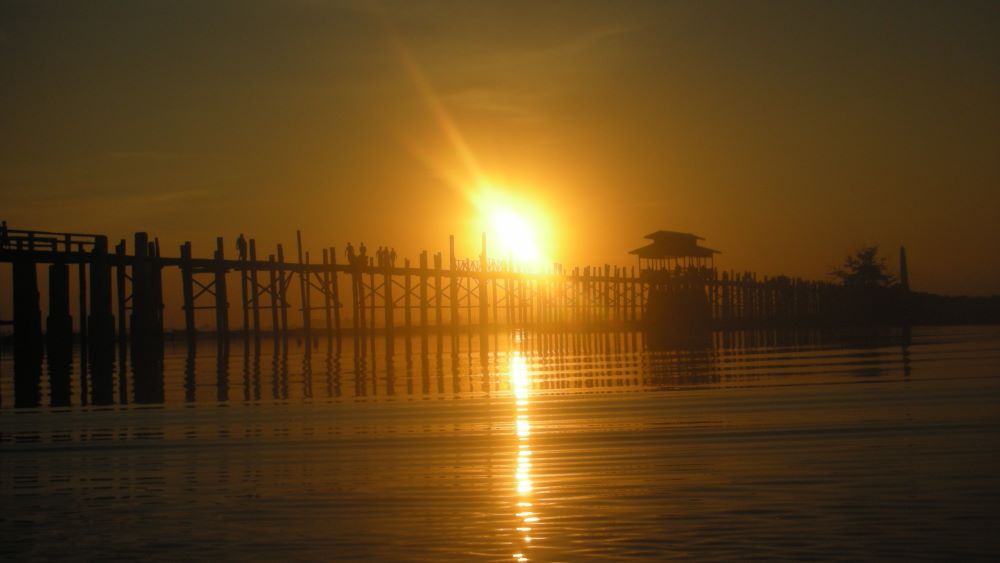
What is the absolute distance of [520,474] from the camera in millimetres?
6012

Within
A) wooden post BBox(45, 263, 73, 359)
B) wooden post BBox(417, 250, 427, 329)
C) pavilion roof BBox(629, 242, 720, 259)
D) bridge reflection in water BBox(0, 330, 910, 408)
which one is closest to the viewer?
bridge reflection in water BBox(0, 330, 910, 408)

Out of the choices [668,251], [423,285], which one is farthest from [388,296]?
[668,251]

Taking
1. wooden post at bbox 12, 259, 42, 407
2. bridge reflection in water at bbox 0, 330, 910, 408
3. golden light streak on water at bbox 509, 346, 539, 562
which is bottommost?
golden light streak on water at bbox 509, 346, 539, 562

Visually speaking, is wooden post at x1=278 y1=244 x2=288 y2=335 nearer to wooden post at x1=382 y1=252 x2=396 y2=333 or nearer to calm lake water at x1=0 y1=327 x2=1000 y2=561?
wooden post at x1=382 y1=252 x2=396 y2=333

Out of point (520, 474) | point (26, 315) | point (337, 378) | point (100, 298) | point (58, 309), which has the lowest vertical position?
point (520, 474)

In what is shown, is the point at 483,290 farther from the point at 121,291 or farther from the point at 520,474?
the point at 520,474

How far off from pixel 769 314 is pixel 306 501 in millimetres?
65500

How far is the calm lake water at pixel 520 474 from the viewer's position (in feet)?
14.2

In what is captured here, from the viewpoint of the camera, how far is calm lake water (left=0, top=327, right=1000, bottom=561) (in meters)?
4.33

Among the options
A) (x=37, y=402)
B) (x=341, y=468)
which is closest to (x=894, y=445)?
(x=341, y=468)

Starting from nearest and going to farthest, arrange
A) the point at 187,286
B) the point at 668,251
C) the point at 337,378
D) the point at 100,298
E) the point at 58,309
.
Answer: the point at 337,378, the point at 58,309, the point at 100,298, the point at 187,286, the point at 668,251

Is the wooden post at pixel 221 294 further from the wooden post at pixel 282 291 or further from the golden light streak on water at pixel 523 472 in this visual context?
the golden light streak on water at pixel 523 472

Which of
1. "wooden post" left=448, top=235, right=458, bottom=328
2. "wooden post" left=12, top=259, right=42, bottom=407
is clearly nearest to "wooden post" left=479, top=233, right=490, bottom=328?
"wooden post" left=448, top=235, right=458, bottom=328

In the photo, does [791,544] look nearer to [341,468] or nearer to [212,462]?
[341,468]
